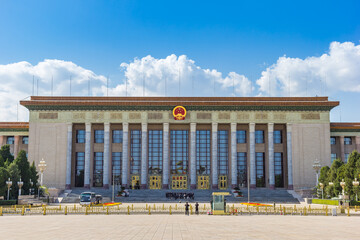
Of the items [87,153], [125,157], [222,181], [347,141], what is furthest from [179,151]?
[347,141]

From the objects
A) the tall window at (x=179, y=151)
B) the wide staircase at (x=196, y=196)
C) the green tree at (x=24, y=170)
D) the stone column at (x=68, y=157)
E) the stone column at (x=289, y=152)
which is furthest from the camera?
the tall window at (x=179, y=151)

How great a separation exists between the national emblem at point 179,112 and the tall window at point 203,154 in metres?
5.01

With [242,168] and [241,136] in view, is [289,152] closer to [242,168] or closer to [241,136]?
[242,168]

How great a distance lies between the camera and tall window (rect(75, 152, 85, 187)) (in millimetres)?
71125

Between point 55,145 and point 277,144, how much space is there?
37.7 m

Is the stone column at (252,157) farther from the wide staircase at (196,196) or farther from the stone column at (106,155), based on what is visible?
the stone column at (106,155)

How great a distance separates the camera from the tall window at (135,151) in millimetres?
72000

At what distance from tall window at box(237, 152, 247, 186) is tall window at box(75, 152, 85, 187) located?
26.7m

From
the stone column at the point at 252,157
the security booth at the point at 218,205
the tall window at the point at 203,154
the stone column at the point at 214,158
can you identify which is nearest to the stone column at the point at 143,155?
the tall window at the point at 203,154

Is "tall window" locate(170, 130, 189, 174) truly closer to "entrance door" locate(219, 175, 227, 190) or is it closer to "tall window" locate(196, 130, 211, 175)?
"tall window" locate(196, 130, 211, 175)

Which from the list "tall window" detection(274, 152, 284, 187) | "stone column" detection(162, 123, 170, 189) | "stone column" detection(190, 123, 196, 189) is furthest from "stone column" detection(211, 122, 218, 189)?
"tall window" detection(274, 152, 284, 187)

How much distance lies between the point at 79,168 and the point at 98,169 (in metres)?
3.24

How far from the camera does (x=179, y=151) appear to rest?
2857 inches

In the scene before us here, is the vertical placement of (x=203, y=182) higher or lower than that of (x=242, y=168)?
lower
